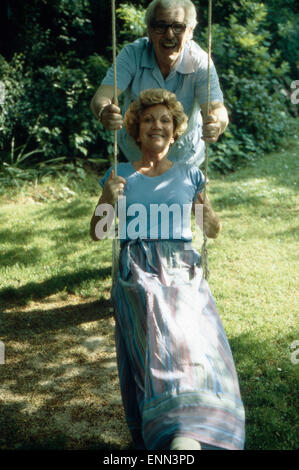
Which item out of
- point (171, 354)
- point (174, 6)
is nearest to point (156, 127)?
point (174, 6)

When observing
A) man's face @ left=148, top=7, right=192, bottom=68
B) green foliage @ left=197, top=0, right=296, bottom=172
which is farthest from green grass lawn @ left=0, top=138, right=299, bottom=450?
green foliage @ left=197, top=0, right=296, bottom=172

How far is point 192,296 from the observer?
7.39ft

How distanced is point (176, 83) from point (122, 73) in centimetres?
37

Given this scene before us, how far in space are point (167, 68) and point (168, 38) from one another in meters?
0.25

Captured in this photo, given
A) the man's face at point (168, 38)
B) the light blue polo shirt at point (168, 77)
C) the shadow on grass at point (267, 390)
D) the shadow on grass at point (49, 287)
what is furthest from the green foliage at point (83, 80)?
the shadow on grass at point (267, 390)

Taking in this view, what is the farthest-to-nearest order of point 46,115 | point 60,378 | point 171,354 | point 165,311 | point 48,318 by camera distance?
point 46,115 < point 48,318 < point 60,378 < point 165,311 < point 171,354

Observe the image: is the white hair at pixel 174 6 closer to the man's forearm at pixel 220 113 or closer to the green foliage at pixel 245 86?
the man's forearm at pixel 220 113

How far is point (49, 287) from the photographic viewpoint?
Result: 13.5ft

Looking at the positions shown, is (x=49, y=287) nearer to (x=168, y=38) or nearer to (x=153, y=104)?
(x=153, y=104)

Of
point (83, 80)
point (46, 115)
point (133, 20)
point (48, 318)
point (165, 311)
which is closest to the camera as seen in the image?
point (165, 311)

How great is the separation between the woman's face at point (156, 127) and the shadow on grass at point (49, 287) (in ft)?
6.11
